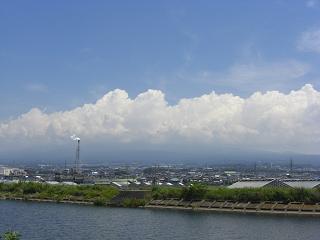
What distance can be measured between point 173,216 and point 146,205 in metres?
6.24

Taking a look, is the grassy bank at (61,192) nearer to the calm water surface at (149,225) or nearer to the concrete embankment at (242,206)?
the concrete embankment at (242,206)

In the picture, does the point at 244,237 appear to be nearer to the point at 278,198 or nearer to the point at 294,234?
the point at 294,234

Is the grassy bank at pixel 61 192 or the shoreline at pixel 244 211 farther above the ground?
the grassy bank at pixel 61 192

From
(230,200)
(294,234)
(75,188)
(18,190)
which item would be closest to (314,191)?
(230,200)

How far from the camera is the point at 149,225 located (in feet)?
79.5

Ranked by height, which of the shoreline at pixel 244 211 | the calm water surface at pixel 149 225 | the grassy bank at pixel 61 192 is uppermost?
the grassy bank at pixel 61 192

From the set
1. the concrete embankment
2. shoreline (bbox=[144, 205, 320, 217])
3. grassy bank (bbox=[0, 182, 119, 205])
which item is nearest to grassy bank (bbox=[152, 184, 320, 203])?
the concrete embankment

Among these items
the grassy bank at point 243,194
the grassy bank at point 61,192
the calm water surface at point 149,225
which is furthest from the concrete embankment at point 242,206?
the grassy bank at point 61,192

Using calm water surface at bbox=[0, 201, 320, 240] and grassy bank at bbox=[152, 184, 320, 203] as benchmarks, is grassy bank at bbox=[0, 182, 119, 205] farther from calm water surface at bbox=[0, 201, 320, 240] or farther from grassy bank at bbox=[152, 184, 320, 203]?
calm water surface at bbox=[0, 201, 320, 240]

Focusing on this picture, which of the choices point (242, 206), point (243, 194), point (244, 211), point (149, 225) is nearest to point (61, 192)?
point (243, 194)

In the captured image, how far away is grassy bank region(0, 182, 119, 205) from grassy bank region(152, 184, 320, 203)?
4.05 m

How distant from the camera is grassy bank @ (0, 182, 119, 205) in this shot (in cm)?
3847

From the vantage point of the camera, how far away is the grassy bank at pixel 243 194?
100ft

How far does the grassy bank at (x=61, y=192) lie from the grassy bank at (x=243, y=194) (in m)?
4.05
